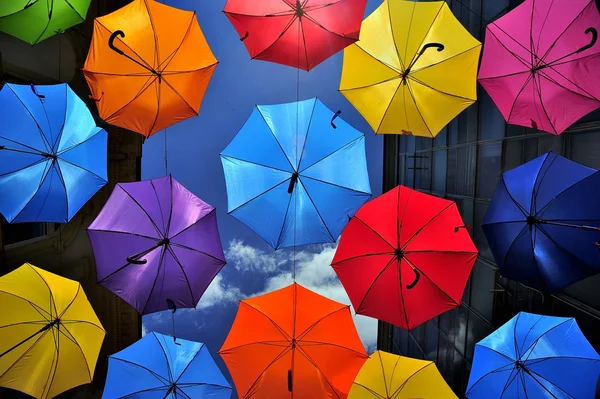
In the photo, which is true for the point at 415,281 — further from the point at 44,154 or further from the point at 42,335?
the point at 44,154

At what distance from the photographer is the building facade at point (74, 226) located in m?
12.0

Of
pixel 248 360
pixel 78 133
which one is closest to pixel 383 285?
pixel 248 360

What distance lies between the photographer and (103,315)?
1650 cm

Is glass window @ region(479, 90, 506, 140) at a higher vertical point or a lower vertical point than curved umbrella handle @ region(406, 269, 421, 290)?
higher

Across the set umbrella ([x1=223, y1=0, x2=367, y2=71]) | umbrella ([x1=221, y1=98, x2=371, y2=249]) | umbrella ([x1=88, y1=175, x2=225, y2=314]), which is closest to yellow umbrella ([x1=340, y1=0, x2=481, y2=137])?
umbrella ([x1=223, y1=0, x2=367, y2=71])

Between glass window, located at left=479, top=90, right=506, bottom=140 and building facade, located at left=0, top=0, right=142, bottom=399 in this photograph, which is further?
building facade, located at left=0, top=0, right=142, bottom=399

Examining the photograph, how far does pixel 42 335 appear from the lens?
29.9ft

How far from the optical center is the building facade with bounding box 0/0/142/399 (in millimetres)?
12000

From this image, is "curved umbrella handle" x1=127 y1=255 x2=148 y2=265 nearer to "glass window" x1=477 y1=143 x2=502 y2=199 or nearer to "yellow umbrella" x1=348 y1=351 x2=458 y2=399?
"yellow umbrella" x1=348 y1=351 x2=458 y2=399

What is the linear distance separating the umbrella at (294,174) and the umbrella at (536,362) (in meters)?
4.42

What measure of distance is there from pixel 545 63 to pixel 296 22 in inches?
205

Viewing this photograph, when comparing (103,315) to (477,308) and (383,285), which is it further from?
(477,308)

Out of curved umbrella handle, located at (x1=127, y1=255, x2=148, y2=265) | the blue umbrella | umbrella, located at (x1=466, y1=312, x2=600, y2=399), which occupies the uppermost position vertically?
the blue umbrella

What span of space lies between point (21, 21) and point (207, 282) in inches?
284
